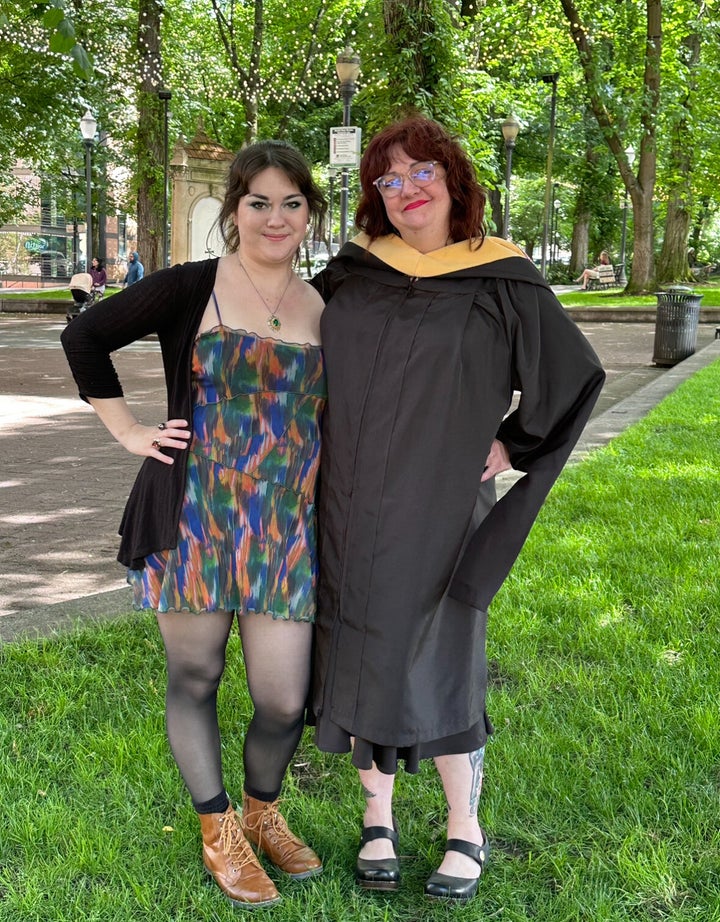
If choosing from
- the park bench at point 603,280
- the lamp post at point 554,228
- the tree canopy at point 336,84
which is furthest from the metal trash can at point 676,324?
the lamp post at point 554,228

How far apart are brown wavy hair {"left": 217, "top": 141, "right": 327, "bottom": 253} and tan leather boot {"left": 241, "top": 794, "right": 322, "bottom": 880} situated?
1.56 m

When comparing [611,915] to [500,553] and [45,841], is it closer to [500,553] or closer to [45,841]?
[500,553]

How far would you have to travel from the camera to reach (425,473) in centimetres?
242

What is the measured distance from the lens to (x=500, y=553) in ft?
8.08

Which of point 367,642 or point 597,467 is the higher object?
point 367,642

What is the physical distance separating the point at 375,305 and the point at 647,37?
26969 mm

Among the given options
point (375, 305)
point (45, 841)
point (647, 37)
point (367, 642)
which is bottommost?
point (45, 841)

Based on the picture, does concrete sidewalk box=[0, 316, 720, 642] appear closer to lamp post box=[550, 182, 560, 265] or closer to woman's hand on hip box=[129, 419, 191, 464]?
woman's hand on hip box=[129, 419, 191, 464]

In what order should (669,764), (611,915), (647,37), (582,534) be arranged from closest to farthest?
(611,915)
(669,764)
(582,534)
(647,37)

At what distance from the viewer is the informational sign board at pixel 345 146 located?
555 inches

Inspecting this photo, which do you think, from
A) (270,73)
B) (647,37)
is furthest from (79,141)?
(647,37)

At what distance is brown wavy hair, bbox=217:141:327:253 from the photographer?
8.45ft

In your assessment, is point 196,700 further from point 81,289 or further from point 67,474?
point 81,289

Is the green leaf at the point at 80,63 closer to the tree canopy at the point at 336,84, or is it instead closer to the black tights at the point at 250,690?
the black tights at the point at 250,690
